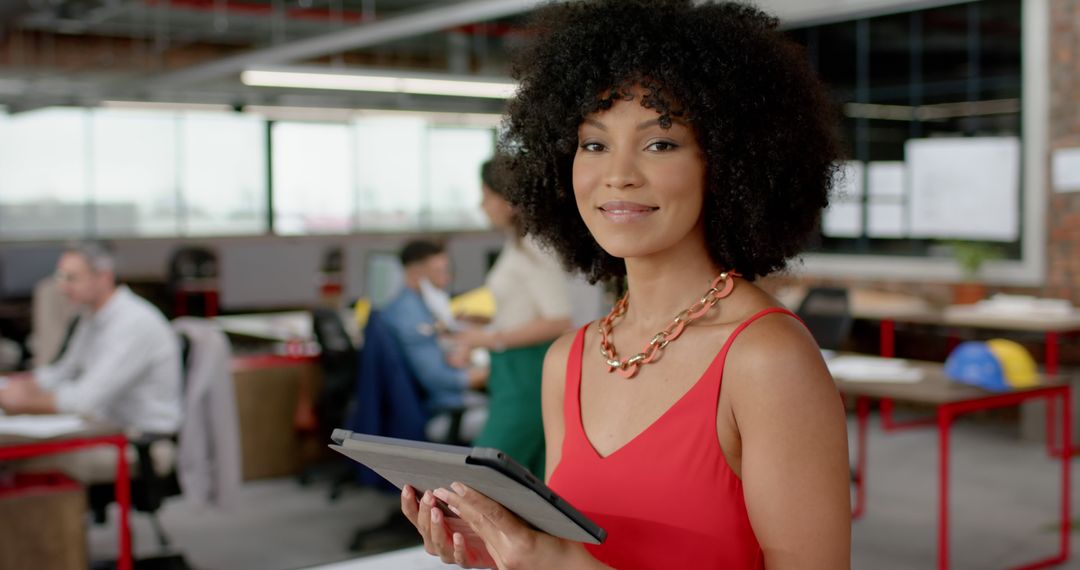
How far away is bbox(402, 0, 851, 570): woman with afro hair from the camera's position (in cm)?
110

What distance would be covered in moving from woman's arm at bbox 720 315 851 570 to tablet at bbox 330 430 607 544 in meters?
0.18

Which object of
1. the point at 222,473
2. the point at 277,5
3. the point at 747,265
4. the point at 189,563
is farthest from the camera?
the point at 277,5

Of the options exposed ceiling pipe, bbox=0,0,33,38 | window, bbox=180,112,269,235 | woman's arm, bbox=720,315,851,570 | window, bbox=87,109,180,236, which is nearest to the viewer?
woman's arm, bbox=720,315,851,570

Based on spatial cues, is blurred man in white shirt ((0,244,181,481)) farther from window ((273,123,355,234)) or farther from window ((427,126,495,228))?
window ((427,126,495,228))

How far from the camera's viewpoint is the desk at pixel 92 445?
3375 millimetres

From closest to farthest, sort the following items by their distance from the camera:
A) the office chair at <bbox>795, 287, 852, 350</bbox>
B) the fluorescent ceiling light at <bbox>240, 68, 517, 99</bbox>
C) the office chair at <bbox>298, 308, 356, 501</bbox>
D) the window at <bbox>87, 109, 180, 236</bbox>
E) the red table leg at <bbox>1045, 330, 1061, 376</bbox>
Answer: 1. the office chair at <bbox>298, 308, 356, 501</bbox>
2. the office chair at <bbox>795, 287, 852, 350</bbox>
3. the fluorescent ceiling light at <bbox>240, 68, 517, 99</bbox>
4. the red table leg at <bbox>1045, 330, 1061, 376</bbox>
5. the window at <bbox>87, 109, 180, 236</bbox>

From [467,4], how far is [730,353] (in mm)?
5450

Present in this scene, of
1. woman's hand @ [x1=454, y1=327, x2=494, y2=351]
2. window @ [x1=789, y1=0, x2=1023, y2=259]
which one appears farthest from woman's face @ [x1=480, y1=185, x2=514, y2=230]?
window @ [x1=789, y1=0, x2=1023, y2=259]

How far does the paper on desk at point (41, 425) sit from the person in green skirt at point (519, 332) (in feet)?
4.51

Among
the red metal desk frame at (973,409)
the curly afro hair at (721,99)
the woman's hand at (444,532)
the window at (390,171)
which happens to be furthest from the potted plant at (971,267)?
the window at (390,171)

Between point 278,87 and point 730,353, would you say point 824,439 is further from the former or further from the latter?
point 278,87

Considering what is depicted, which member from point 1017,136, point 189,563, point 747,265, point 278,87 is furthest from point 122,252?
point 747,265

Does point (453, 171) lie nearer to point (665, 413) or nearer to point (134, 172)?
point (134, 172)

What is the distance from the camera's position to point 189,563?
446cm
